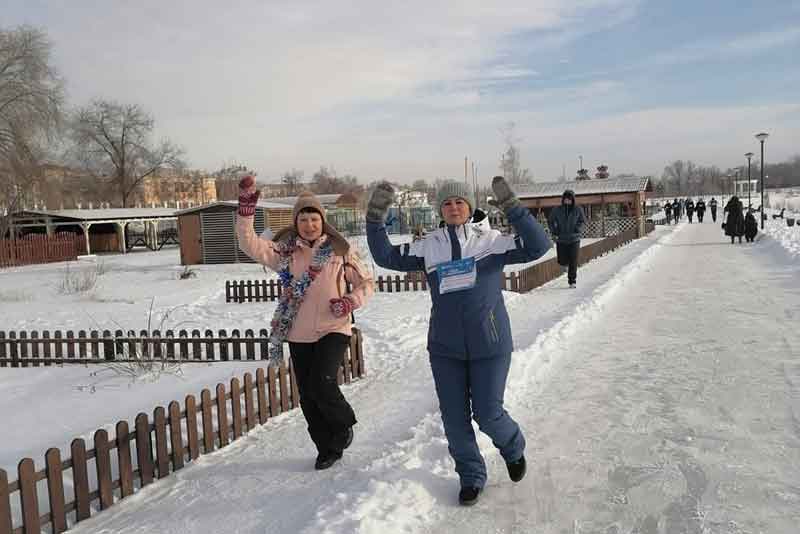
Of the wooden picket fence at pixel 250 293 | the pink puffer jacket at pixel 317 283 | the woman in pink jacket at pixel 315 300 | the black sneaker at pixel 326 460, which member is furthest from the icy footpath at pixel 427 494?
the wooden picket fence at pixel 250 293

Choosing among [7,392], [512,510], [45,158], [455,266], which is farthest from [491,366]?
[45,158]

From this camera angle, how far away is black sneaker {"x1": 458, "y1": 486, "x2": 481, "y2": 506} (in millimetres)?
3965

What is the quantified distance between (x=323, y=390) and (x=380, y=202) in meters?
1.35

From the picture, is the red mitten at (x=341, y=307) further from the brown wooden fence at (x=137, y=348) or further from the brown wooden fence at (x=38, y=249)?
the brown wooden fence at (x=38, y=249)

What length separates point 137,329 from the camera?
1205cm

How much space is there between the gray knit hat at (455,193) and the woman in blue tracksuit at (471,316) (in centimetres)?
4

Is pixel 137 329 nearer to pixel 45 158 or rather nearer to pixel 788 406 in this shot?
pixel 788 406

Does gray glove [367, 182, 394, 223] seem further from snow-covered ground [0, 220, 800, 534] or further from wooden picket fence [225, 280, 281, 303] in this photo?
wooden picket fence [225, 280, 281, 303]

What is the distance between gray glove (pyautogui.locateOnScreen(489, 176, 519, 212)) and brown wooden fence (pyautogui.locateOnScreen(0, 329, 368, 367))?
5.32 meters

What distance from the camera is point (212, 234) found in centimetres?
2962

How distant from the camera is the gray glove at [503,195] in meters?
3.77

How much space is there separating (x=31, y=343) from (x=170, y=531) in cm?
783

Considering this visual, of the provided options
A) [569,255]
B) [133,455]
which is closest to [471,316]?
[133,455]

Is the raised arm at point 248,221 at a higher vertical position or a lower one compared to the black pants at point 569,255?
higher
